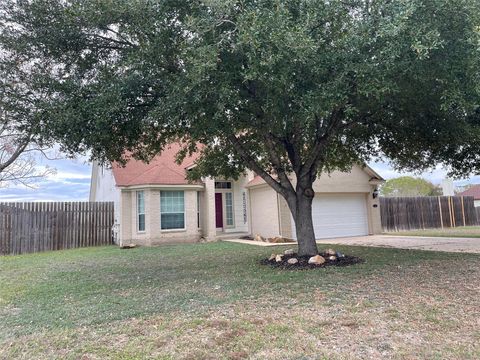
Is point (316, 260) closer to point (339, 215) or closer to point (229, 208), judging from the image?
point (339, 215)

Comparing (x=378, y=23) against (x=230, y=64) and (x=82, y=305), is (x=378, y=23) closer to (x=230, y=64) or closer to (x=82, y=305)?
(x=230, y=64)

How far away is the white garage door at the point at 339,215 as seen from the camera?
17875 millimetres

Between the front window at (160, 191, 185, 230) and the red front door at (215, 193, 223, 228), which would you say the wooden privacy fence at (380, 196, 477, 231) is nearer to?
the red front door at (215, 193, 223, 228)

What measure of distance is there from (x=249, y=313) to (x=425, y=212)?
22.1m

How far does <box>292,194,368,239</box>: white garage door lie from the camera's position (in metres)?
17.9

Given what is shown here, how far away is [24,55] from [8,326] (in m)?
5.64

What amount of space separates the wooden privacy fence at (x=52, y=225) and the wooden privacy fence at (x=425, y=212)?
16.1 meters

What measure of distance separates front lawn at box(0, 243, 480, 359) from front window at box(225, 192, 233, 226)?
10.1 metres

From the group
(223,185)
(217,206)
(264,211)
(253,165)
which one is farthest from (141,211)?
(253,165)

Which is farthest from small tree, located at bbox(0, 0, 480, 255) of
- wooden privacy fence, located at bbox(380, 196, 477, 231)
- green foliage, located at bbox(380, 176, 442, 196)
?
green foliage, located at bbox(380, 176, 442, 196)

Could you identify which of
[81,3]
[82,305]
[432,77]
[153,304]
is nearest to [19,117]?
[81,3]

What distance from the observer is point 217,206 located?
19.3 meters

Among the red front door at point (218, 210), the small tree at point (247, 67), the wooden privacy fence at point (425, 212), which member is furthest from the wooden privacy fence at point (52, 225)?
the wooden privacy fence at point (425, 212)

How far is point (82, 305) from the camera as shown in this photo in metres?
6.04
